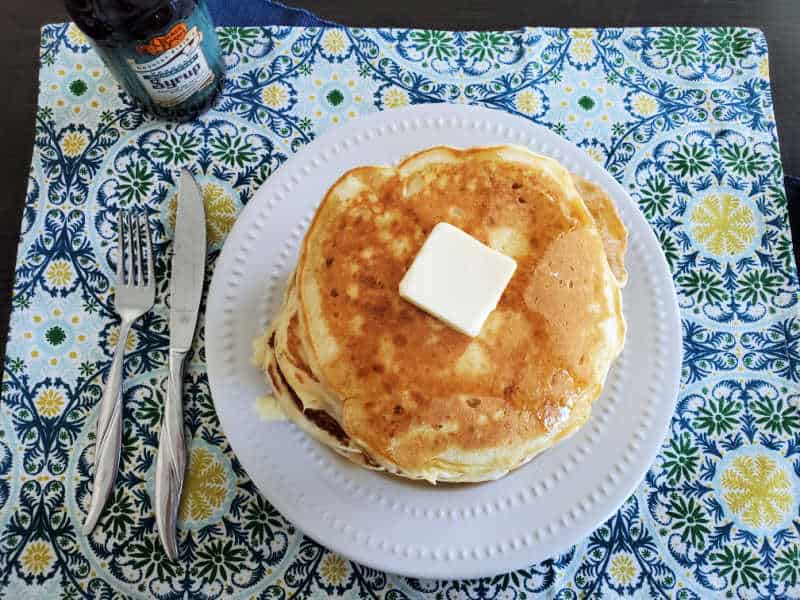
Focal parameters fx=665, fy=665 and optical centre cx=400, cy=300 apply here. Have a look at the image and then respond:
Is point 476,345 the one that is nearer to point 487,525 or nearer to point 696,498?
point 487,525

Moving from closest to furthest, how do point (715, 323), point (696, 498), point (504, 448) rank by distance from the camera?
point (504, 448) < point (696, 498) < point (715, 323)

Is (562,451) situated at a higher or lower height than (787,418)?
higher

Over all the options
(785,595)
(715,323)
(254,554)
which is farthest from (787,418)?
(254,554)

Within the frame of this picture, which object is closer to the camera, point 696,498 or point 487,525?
point 487,525

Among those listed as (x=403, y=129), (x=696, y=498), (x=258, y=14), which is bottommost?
(x=696, y=498)

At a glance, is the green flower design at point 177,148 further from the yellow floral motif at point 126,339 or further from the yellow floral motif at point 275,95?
the yellow floral motif at point 126,339

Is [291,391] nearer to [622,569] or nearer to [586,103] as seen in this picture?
[622,569]

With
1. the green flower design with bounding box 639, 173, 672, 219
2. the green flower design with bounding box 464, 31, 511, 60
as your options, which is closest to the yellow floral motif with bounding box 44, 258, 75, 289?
the green flower design with bounding box 464, 31, 511, 60
